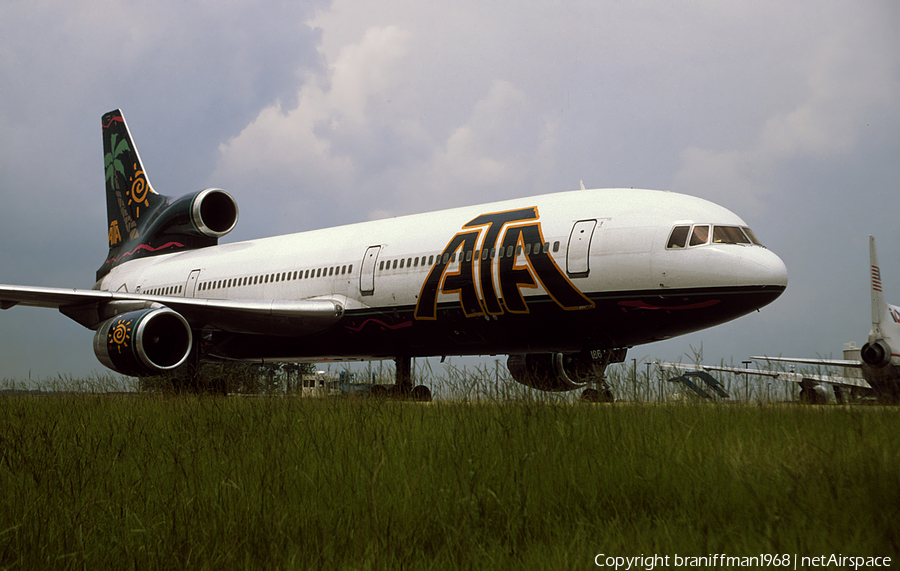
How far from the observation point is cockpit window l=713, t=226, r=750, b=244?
10.5 m

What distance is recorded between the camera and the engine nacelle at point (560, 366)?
466 inches

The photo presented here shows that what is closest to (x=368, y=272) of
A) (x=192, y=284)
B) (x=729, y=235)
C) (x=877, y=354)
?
(x=729, y=235)

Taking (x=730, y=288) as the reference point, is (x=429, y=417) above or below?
below

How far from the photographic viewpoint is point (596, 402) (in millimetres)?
7316

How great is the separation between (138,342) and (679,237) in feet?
33.8

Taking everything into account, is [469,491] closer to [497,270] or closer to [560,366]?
[497,270]

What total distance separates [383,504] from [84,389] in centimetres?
963

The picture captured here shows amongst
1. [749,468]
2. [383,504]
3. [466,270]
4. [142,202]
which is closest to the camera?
[383,504]

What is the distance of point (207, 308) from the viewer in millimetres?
15141

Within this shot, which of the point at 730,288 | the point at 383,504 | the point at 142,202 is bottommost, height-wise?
the point at 383,504

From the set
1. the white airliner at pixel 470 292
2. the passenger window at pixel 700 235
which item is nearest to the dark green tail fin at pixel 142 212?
the white airliner at pixel 470 292

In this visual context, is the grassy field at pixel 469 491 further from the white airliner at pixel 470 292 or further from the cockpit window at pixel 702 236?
the cockpit window at pixel 702 236

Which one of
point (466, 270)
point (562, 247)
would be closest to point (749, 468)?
point (562, 247)

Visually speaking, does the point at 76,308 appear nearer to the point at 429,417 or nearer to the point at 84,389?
the point at 84,389
